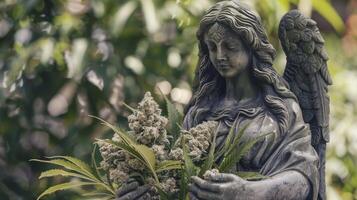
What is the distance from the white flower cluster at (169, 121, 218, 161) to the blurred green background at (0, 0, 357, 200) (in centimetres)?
338

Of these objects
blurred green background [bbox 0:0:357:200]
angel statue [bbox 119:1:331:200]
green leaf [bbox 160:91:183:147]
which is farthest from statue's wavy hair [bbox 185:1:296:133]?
blurred green background [bbox 0:0:357:200]

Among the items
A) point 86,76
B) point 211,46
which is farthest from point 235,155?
point 86,76

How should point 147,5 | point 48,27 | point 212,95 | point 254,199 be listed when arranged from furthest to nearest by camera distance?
point 48,27 → point 147,5 → point 212,95 → point 254,199

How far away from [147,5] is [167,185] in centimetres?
352

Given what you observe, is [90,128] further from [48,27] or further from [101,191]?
[101,191]

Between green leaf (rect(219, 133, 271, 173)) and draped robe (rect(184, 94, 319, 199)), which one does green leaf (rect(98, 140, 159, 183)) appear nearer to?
green leaf (rect(219, 133, 271, 173))

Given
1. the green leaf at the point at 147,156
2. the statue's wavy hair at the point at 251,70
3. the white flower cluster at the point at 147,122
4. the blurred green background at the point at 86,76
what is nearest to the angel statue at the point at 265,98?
the statue's wavy hair at the point at 251,70

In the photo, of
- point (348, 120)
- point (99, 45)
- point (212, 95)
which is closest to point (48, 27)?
point (99, 45)

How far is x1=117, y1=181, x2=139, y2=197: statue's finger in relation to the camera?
6.87 meters

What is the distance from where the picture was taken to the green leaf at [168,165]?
6.83 metres

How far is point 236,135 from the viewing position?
6.98m

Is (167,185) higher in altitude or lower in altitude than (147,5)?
higher

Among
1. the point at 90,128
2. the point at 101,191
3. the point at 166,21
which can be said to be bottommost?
the point at 90,128

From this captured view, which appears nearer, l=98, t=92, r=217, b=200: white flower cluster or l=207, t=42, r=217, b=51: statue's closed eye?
l=98, t=92, r=217, b=200: white flower cluster
